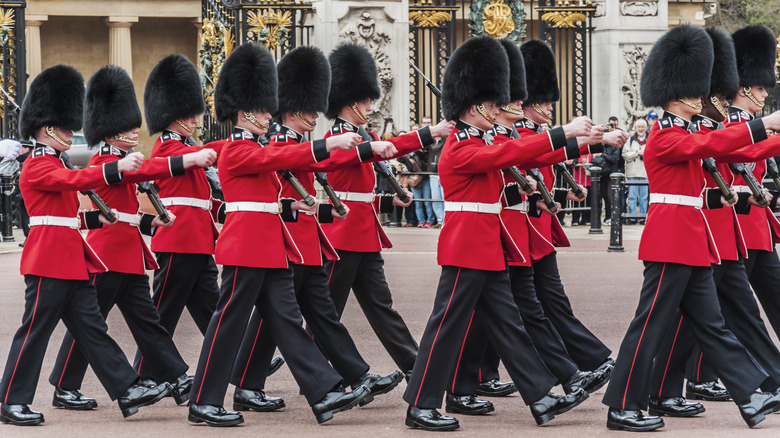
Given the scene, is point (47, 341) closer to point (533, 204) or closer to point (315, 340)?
point (315, 340)

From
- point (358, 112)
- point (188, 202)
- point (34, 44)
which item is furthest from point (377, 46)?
point (34, 44)

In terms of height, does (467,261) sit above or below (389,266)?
above

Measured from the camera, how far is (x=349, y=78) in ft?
23.8

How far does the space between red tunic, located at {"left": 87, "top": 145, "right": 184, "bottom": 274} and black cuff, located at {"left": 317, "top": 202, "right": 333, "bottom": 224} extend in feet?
2.73

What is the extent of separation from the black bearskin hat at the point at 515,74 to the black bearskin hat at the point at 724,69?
2.87ft

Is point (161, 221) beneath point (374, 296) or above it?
above

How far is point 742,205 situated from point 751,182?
0.11 m

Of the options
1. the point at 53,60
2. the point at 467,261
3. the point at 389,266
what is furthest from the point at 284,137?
the point at 53,60

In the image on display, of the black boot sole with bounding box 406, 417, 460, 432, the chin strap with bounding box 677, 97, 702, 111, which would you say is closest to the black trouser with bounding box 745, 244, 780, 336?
the chin strap with bounding box 677, 97, 702, 111

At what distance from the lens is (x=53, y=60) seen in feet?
102

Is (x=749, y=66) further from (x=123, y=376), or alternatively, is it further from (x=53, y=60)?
(x=53, y=60)

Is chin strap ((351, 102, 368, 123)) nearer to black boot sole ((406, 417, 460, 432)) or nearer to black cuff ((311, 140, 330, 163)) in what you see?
black cuff ((311, 140, 330, 163))

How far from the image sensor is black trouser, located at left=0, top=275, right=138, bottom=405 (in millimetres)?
6000

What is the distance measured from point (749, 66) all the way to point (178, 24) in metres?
26.0
